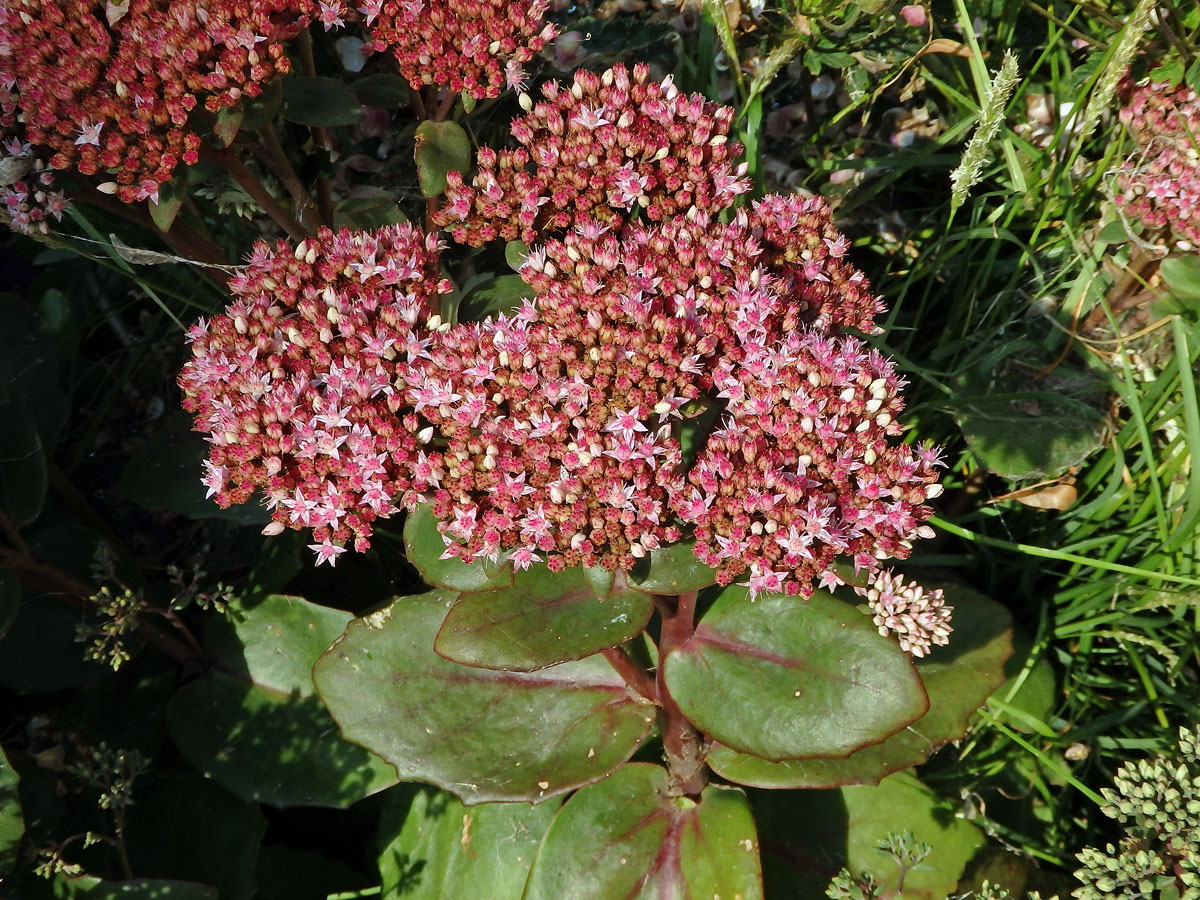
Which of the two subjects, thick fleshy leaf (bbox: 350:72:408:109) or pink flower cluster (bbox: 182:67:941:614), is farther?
thick fleshy leaf (bbox: 350:72:408:109)

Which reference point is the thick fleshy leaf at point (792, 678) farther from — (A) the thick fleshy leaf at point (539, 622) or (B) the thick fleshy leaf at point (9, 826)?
(B) the thick fleshy leaf at point (9, 826)

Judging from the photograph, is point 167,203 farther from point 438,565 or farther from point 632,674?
point 632,674

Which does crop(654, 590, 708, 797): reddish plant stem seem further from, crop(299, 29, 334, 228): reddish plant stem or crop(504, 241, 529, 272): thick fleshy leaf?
crop(299, 29, 334, 228): reddish plant stem

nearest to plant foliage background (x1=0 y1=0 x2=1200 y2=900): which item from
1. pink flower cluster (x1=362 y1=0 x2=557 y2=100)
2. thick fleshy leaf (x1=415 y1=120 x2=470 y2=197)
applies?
thick fleshy leaf (x1=415 y1=120 x2=470 y2=197)

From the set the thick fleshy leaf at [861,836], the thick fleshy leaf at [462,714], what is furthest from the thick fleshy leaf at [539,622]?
the thick fleshy leaf at [861,836]

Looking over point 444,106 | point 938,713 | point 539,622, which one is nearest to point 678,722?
point 539,622

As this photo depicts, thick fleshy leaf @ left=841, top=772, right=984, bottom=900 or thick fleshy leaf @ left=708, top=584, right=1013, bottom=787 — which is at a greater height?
thick fleshy leaf @ left=708, top=584, right=1013, bottom=787
